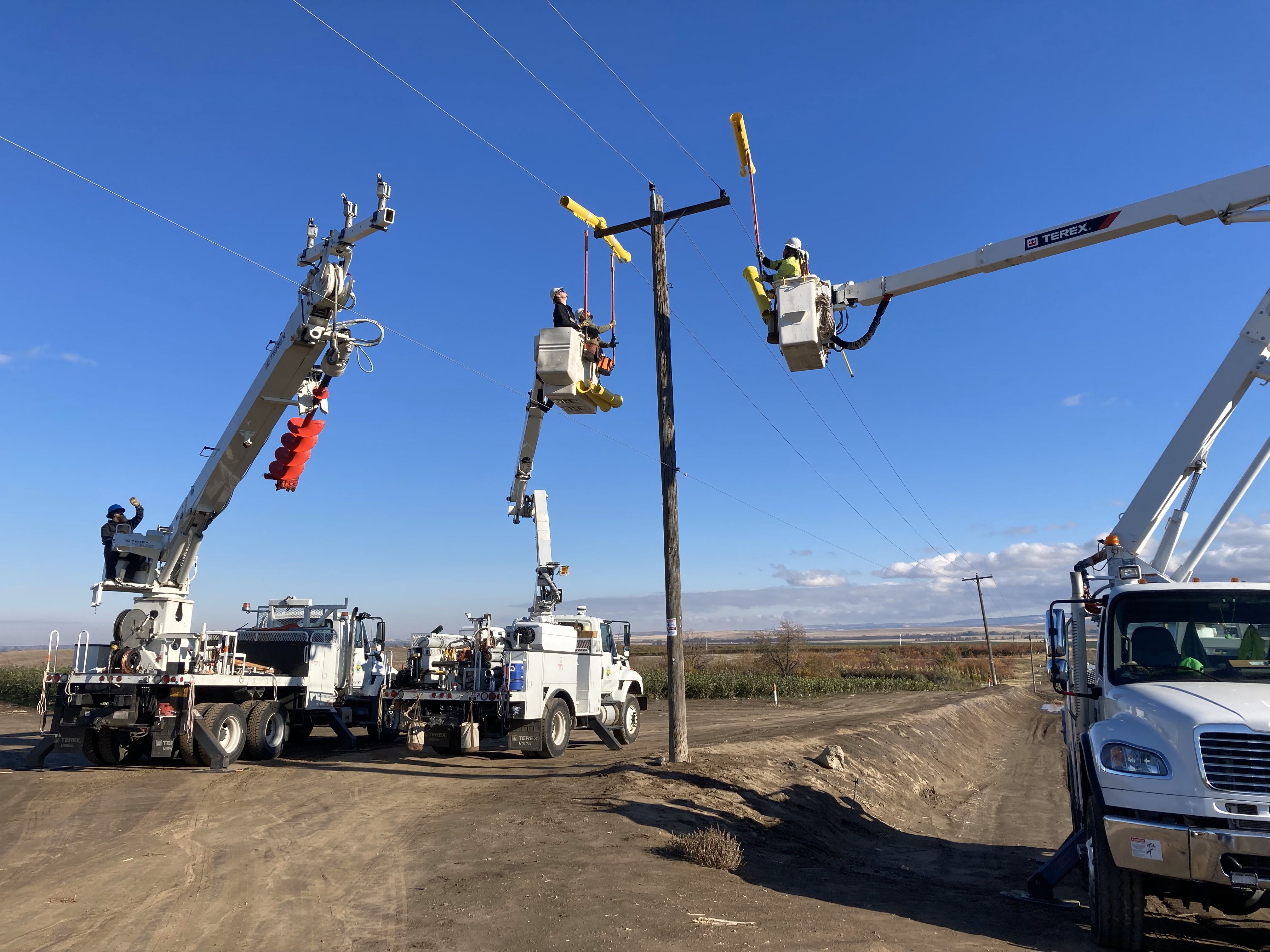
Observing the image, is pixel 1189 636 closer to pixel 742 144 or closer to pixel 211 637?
pixel 742 144

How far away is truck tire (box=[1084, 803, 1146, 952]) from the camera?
233 inches

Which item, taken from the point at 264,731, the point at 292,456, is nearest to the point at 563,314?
the point at 292,456

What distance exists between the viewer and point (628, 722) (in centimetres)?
1903

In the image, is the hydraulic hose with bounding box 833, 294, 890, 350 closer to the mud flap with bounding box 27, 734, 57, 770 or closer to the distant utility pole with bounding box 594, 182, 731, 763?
the distant utility pole with bounding box 594, 182, 731, 763

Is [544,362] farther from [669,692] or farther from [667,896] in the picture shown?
[667,896]

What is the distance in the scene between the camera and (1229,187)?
9391mm

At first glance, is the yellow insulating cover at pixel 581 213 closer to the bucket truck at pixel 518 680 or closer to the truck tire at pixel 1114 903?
the bucket truck at pixel 518 680

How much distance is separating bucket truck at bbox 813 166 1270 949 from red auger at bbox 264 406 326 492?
875cm

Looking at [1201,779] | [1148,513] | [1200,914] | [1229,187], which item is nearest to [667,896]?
[1201,779]

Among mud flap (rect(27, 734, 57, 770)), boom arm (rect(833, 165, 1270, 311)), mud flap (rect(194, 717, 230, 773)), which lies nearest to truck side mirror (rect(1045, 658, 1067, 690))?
boom arm (rect(833, 165, 1270, 311))

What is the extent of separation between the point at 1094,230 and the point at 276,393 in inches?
524

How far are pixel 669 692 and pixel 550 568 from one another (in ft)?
21.7

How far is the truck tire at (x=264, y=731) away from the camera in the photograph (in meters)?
15.3

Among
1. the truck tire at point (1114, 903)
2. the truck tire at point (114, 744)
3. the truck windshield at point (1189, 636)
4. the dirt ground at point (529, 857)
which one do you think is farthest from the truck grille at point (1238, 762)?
the truck tire at point (114, 744)
